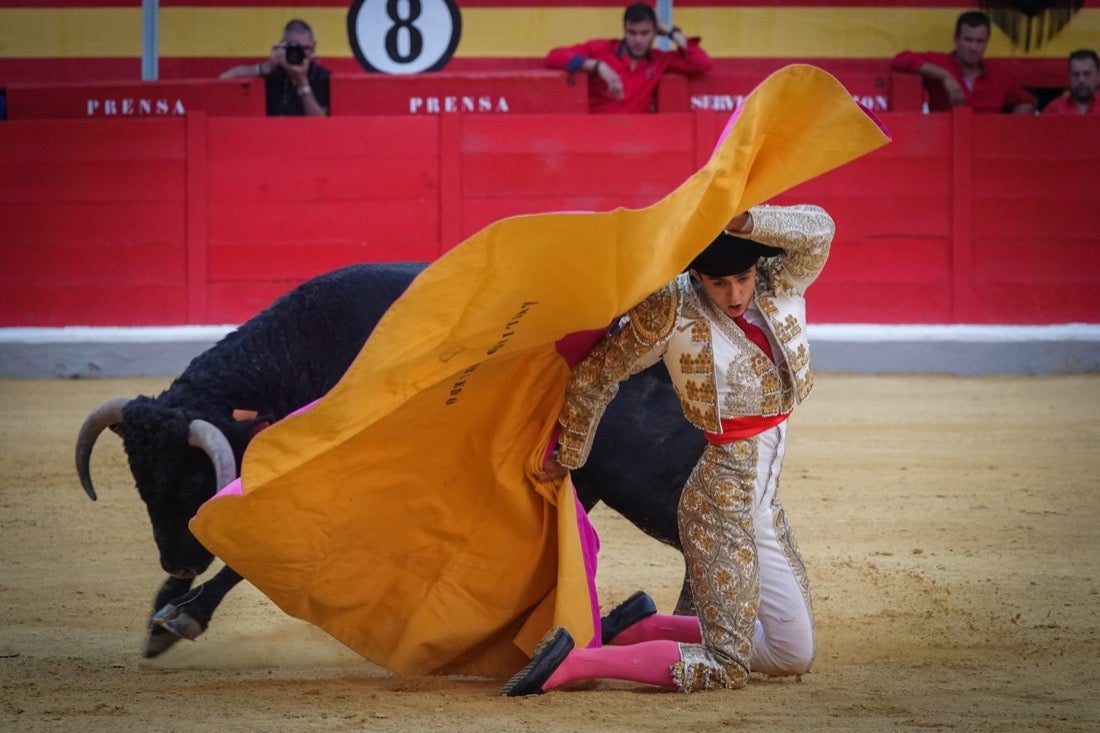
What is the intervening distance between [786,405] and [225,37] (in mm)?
5865

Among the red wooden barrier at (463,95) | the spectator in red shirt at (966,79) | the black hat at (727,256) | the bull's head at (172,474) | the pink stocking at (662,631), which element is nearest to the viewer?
the black hat at (727,256)

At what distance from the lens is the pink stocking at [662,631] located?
2.81 metres

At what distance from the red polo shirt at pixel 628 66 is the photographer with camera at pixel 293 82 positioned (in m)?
1.06

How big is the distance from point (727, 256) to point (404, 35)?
17.5ft

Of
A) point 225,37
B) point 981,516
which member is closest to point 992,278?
point 981,516

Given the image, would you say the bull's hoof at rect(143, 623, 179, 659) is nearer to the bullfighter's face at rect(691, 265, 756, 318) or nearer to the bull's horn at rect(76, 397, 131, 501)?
the bull's horn at rect(76, 397, 131, 501)

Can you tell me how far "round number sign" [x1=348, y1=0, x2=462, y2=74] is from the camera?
24.5 ft

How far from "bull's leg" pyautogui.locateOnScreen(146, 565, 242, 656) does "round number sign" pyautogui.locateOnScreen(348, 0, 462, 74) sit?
15.6 feet

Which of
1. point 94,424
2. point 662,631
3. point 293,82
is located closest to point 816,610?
point 662,631

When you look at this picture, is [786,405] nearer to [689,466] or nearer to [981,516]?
[689,466]

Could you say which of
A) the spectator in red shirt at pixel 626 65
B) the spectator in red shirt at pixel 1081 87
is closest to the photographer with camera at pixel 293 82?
the spectator in red shirt at pixel 626 65

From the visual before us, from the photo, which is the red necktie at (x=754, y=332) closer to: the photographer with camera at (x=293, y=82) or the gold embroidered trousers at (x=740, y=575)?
the gold embroidered trousers at (x=740, y=575)

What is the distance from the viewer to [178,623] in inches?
117

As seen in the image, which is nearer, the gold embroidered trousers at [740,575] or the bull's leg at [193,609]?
the gold embroidered trousers at [740,575]
